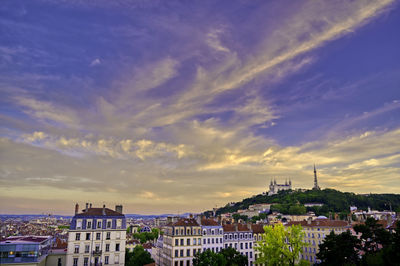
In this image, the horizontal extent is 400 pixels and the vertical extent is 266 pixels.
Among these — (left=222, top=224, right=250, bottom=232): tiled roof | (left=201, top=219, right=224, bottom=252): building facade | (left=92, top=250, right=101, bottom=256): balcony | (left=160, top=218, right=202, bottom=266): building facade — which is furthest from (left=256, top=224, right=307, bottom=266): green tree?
(left=92, top=250, right=101, bottom=256): balcony

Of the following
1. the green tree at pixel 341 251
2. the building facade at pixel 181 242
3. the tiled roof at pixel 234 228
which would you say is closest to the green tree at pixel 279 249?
the green tree at pixel 341 251

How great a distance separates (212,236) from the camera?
73.2 meters

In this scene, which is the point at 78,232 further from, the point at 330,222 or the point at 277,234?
the point at 330,222

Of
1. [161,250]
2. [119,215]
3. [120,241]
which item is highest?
[119,215]

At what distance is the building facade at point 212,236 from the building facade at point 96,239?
22.2 m

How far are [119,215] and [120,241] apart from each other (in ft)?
17.9

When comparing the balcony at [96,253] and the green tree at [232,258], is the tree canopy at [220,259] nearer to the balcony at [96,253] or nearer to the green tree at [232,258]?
the green tree at [232,258]

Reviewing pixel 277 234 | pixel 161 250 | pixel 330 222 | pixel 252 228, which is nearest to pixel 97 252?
pixel 161 250

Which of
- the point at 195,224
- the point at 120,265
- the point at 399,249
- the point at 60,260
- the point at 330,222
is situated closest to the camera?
the point at 399,249

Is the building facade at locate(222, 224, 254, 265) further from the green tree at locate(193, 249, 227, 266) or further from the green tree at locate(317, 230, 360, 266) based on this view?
the green tree at locate(193, 249, 227, 266)

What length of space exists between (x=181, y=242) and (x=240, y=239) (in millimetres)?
18517

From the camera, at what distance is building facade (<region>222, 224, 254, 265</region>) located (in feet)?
248

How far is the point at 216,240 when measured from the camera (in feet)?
242

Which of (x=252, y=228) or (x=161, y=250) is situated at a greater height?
(x=252, y=228)
